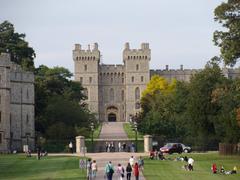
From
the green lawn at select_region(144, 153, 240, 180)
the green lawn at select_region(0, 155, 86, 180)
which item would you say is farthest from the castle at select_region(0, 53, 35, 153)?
the green lawn at select_region(144, 153, 240, 180)

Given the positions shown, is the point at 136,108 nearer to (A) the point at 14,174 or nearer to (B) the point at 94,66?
(B) the point at 94,66

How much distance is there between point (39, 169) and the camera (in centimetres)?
4244

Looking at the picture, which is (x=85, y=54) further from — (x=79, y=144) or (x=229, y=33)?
(x=229, y=33)

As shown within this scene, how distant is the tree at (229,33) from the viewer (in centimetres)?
3969

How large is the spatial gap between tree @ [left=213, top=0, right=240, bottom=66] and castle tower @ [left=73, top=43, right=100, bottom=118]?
101 m

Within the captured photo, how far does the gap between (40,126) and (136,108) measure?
6685cm

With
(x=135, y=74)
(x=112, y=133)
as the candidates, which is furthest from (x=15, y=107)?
(x=135, y=74)

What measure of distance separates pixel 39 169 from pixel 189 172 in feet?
28.5

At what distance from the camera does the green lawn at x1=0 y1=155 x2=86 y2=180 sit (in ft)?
124

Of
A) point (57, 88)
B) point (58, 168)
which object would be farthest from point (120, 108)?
point (58, 168)

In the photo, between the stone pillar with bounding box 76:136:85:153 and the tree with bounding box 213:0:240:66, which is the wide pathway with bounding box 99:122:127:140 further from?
the tree with bounding box 213:0:240:66

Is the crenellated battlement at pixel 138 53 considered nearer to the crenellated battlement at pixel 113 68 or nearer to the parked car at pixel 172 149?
the crenellated battlement at pixel 113 68

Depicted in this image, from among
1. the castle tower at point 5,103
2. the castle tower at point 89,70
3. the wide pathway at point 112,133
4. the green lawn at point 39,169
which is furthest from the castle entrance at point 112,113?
the green lawn at point 39,169

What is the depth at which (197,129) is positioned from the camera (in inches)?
2437
